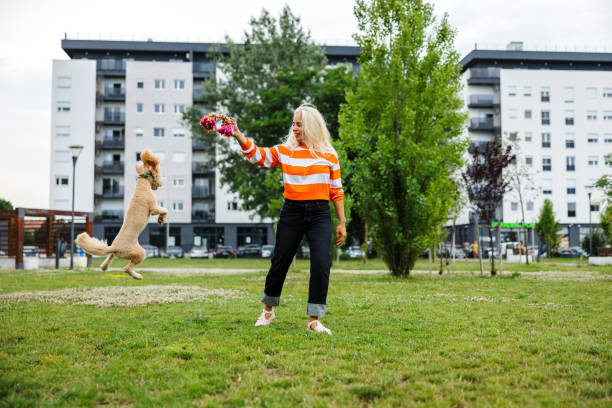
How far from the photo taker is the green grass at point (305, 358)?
3.34 m

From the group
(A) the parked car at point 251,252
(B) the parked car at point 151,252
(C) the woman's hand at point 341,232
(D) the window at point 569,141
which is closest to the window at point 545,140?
(D) the window at point 569,141

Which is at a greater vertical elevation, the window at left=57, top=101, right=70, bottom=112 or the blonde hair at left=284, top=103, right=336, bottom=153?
the window at left=57, top=101, right=70, bottom=112

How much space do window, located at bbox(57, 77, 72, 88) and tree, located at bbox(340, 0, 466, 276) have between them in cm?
5275

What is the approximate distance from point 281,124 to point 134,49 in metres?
37.7

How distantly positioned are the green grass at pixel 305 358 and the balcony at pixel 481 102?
6105cm

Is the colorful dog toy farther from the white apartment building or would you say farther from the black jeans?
the white apartment building

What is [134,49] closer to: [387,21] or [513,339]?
[387,21]

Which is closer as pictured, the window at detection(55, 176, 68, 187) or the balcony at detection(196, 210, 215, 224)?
the window at detection(55, 176, 68, 187)

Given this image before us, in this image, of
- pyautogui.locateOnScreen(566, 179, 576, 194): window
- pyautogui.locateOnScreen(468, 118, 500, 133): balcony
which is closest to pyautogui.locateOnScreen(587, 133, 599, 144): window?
pyautogui.locateOnScreen(566, 179, 576, 194): window

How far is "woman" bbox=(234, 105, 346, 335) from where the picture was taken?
5539 mm

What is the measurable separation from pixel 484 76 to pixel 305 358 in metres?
66.3

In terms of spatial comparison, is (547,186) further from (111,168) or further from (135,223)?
(135,223)

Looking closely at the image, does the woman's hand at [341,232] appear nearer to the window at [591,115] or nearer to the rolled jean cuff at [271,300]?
the rolled jean cuff at [271,300]

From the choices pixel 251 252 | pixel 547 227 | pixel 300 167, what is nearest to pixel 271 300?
pixel 300 167
